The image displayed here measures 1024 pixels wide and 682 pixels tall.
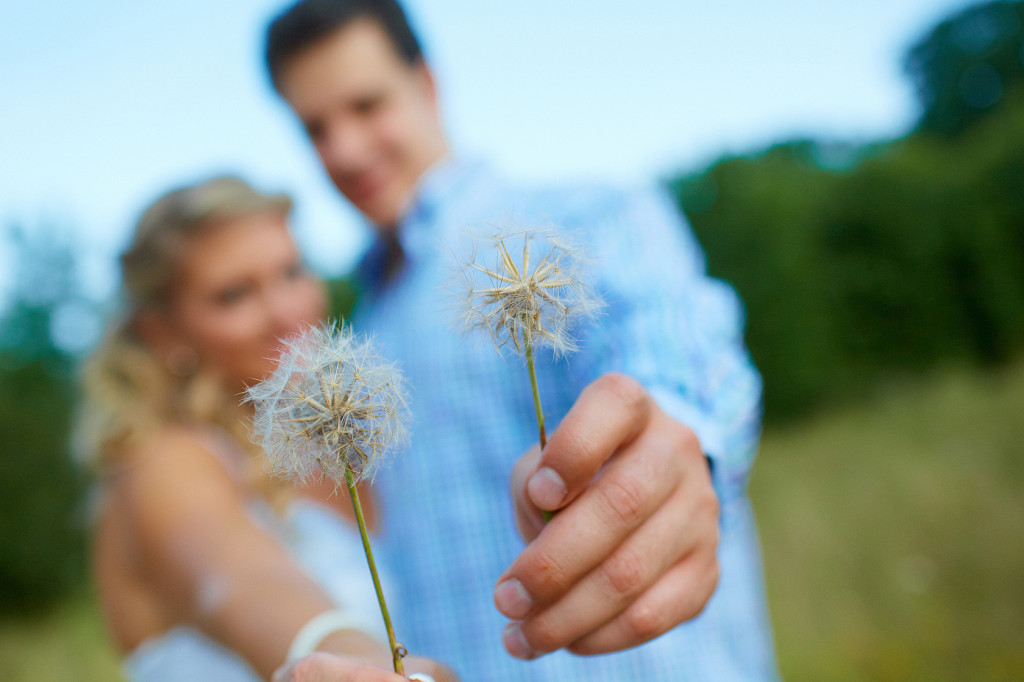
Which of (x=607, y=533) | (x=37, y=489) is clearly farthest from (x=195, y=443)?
(x=37, y=489)

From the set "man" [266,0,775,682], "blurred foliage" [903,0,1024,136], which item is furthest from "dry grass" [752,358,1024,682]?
"blurred foliage" [903,0,1024,136]

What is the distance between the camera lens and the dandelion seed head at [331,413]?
1062 mm

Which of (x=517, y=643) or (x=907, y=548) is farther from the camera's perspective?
(x=907, y=548)

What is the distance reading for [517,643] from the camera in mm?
1327

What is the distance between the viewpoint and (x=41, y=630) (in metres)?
12.3

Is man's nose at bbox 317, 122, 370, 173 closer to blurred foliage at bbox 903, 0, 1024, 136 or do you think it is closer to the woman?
the woman

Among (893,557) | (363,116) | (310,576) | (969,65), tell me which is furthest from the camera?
(969,65)

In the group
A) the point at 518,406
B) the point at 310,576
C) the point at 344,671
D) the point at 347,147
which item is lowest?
the point at 310,576

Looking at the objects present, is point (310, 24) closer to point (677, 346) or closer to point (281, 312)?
point (281, 312)

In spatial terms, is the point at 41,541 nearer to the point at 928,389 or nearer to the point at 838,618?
the point at 838,618

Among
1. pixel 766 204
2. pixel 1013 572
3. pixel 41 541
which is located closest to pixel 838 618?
pixel 1013 572

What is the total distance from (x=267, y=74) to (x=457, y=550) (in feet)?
9.26

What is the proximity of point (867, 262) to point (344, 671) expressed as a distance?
61.9 feet

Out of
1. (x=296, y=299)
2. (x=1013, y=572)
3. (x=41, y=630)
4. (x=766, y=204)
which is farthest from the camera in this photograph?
(x=766, y=204)
